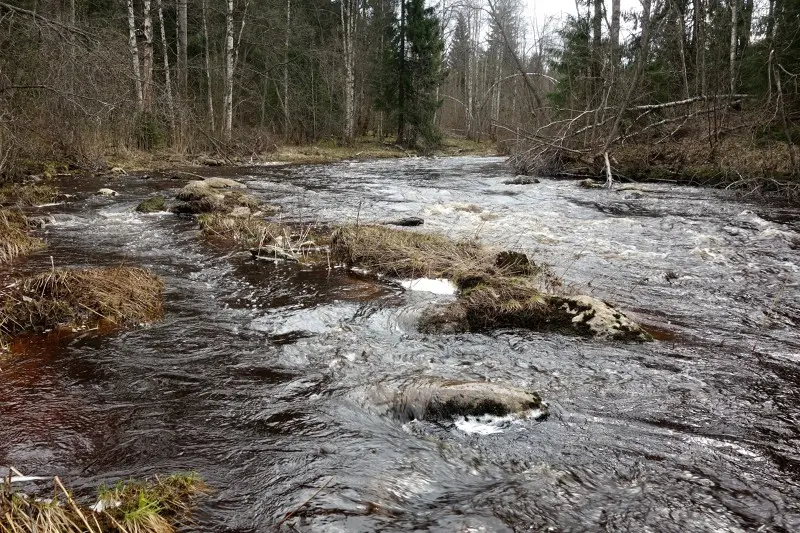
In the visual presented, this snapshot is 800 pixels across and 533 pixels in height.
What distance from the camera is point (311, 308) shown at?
230 inches

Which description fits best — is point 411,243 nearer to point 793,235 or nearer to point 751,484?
point 751,484

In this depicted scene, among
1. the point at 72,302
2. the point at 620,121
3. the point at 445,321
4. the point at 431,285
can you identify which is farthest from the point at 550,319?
the point at 620,121

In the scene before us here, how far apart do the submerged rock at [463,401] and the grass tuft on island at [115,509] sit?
1458 mm

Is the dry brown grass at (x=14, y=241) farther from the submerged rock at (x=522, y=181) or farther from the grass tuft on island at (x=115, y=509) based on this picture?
the submerged rock at (x=522, y=181)

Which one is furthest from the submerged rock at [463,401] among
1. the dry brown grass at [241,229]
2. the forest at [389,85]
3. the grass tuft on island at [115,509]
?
the forest at [389,85]

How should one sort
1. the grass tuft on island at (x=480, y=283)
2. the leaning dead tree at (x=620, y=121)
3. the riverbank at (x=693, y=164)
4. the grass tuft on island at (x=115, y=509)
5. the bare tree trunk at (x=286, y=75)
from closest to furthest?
the grass tuft on island at (x=115, y=509) → the grass tuft on island at (x=480, y=283) → the riverbank at (x=693, y=164) → the leaning dead tree at (x=620, y=121) → the bare tree trunk at (x=286, y=75)

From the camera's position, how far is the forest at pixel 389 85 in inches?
366

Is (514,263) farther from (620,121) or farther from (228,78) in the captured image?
(228,78)

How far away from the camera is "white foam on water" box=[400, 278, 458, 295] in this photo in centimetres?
650

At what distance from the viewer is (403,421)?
3695mm

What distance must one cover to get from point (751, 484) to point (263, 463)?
2685mm

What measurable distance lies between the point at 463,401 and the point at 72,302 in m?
3.79

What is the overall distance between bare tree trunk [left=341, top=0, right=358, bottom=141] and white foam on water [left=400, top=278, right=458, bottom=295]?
1074 inches

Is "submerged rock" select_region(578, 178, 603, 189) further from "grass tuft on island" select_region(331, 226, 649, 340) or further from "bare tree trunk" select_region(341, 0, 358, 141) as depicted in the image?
"bare tree trunk" select_region(341, 0, 358, 141)
